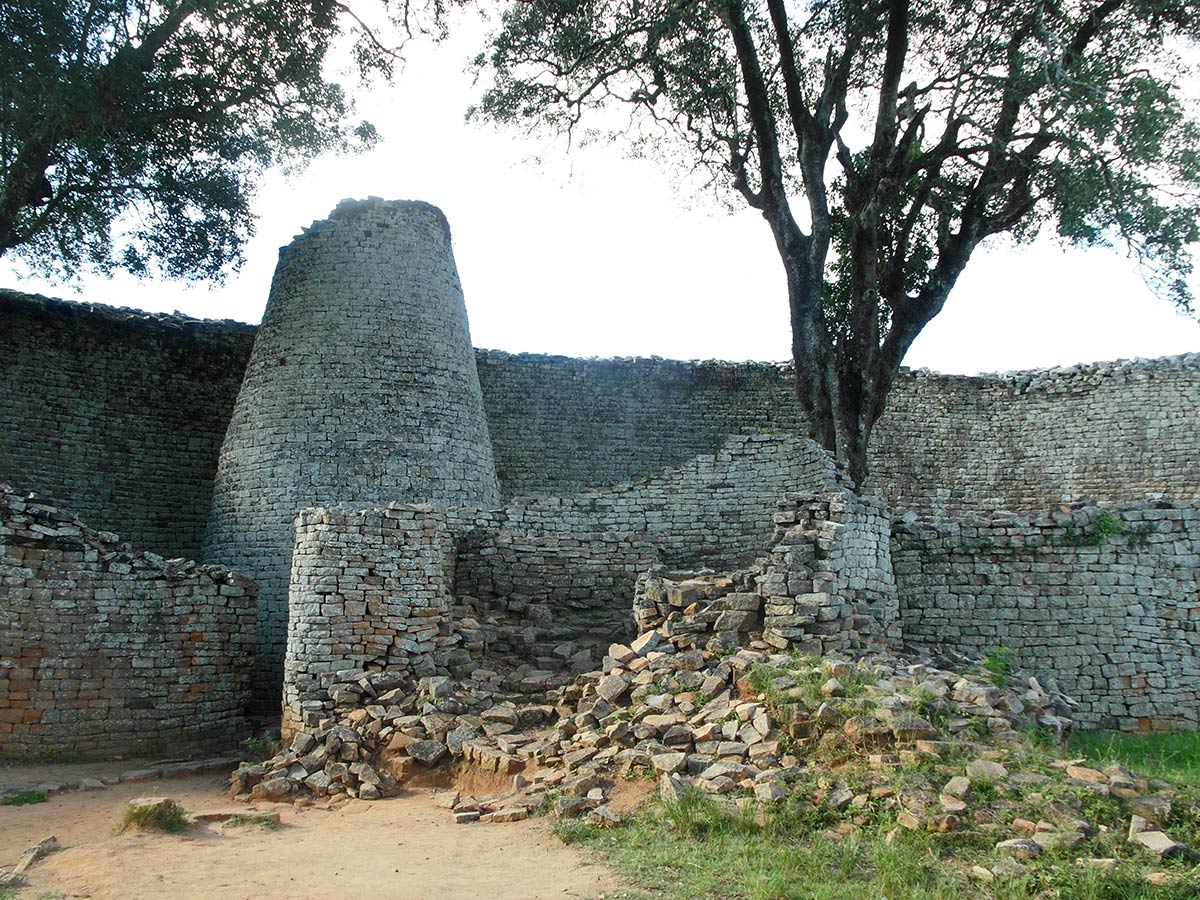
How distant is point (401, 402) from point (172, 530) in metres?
4.91

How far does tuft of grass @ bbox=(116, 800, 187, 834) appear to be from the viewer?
256 inches

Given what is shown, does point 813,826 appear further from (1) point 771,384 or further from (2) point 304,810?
(1) point 771,384

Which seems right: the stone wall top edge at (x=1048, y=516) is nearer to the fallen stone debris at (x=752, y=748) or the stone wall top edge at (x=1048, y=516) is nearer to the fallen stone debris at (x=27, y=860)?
the fallen stone debris at (x=752, y=748)

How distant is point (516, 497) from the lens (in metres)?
12.0

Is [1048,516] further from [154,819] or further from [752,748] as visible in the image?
[154,819]

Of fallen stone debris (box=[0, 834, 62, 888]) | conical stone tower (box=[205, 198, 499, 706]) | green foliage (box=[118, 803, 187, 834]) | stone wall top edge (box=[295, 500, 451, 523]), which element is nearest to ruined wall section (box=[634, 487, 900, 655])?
stone wall top edge (box=[295, 500, 451, 523])

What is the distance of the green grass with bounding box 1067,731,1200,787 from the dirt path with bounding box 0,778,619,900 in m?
4.09

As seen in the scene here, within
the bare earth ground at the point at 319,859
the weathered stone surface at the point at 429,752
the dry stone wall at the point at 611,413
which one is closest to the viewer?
the bare earth ground at the point at 319,859

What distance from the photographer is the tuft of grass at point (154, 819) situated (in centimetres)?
650

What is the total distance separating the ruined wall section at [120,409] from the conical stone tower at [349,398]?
286 centimetres

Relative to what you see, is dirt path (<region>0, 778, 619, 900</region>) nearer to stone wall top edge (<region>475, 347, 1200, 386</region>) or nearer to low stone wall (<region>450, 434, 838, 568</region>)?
low stone wall (<region>450, 434, 838, 568</region>)

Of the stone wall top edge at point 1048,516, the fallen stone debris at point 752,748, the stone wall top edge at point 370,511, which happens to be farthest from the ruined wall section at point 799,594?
the stone wall top edge at point 370,511

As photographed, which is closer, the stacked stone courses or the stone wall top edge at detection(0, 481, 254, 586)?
the stone wall top edge at detection(0, 481, 254, 586)

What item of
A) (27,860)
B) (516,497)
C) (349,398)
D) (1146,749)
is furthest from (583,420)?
(27,860)
